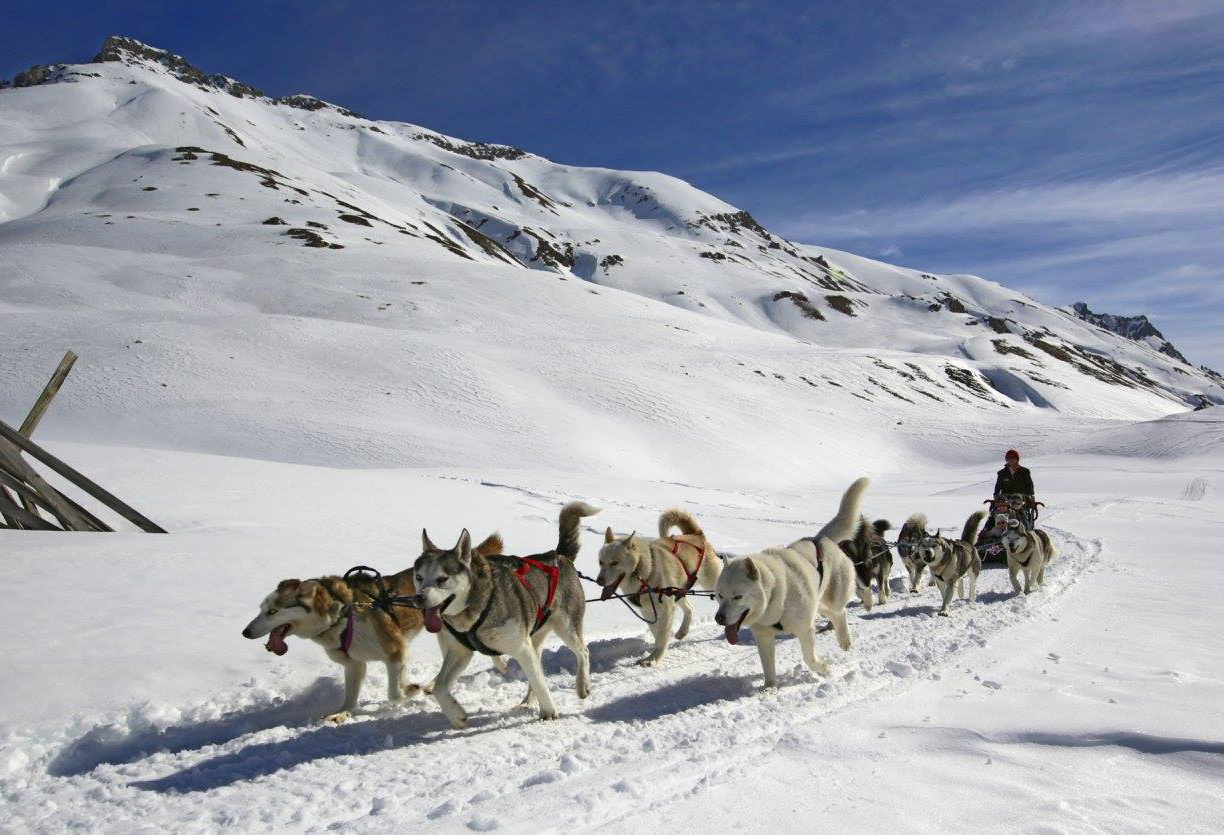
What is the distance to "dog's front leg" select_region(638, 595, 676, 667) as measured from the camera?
620 cm

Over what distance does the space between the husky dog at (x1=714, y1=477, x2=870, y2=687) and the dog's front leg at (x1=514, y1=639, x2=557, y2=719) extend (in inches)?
49.9

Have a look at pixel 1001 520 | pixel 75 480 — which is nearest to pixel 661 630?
pixel 1001 520

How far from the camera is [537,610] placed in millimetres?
5066

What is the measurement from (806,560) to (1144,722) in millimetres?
2423

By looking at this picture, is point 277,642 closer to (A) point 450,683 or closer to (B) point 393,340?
(A) point 450,683

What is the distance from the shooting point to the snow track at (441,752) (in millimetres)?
3570

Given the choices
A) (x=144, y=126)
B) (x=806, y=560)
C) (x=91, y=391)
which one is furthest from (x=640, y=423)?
(x=144, y=126)

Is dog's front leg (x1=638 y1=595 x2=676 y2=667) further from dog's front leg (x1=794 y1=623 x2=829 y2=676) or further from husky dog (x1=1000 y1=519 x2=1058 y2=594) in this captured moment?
husky dog (x1=1000 y1=519 x2=1058 y2=594)

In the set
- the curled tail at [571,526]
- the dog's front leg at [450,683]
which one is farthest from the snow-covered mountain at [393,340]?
the dog's front leg at [450,683]

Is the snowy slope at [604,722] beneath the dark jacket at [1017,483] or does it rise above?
beneath

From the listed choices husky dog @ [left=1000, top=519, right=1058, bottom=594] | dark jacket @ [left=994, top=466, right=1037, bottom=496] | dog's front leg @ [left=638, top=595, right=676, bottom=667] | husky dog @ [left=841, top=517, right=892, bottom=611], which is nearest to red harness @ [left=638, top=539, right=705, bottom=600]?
dog's front leg @ [left=638, top=595, right=676, bottom=667]

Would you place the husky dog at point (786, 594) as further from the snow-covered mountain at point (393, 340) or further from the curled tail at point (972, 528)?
the snow-covered mountain at point (393, 340)

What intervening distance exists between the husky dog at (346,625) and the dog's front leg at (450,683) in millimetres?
553

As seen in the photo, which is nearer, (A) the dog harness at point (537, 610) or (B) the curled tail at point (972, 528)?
(A) the dog harness at point (537, 610)
